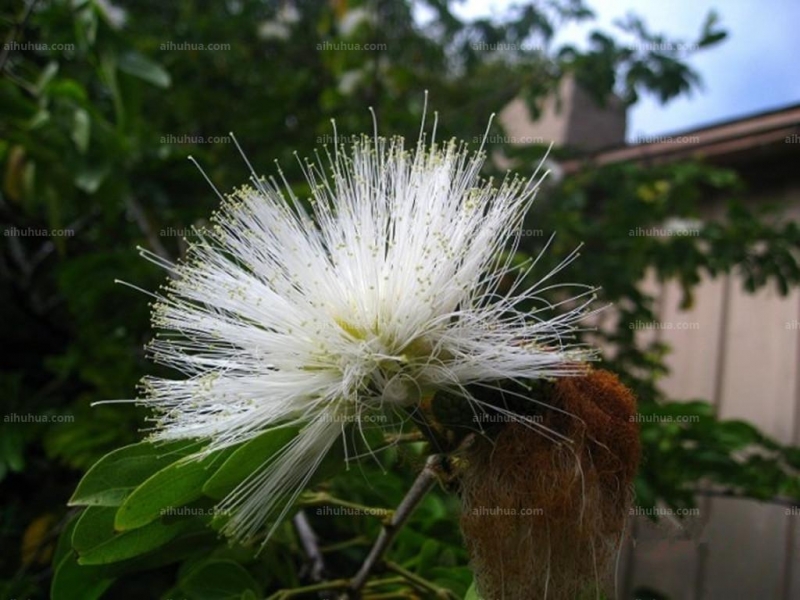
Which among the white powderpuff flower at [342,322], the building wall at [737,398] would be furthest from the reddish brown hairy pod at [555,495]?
the building wall at [737,398]

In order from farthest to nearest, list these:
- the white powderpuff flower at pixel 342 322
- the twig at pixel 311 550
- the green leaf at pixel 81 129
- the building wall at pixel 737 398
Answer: the building wall at pixel 737 398
the green leaf at pixel 81 129
the twig at pixel 311 550
the white powderpuff flower at pixel 342 322

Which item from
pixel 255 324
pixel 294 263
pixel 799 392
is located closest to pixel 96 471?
pixel 255 324

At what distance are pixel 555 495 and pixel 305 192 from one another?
1548 mm

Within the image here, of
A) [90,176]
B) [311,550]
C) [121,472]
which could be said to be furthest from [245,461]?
[90,176]

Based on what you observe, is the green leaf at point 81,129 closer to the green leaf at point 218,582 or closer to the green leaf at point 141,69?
the green leaf at point 141,69

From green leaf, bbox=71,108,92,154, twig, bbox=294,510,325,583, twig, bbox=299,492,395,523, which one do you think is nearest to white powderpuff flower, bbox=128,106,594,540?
twig, bbox=299,492,395,523

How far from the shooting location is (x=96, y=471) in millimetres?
1183

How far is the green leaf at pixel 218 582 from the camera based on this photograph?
133 centimetres

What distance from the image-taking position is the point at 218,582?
134 cm

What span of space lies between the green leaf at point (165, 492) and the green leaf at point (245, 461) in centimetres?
3

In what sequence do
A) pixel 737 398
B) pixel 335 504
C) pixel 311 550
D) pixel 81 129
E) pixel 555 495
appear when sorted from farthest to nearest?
pixel 737 398 → pixel 81 129 → pixel 311 550 → pixel 335 504 → pixel 555 495

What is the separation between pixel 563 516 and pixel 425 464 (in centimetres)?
29

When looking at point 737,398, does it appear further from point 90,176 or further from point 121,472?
point 121,472

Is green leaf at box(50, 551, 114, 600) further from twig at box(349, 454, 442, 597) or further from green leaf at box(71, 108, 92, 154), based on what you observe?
green leaf at box(71, 108, 92, 154)
